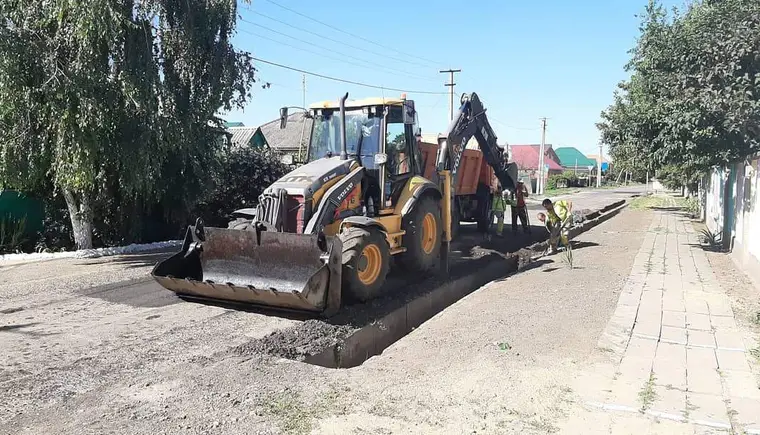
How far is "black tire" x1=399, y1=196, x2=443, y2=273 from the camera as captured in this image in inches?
355

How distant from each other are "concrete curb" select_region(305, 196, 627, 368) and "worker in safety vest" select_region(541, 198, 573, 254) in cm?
172

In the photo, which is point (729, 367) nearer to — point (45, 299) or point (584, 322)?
point (584, 322)

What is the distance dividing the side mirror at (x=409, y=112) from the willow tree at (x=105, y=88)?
5205 mm

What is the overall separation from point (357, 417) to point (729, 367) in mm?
3548

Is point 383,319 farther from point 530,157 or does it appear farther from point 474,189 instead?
point 530,157

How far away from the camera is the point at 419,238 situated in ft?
30.0

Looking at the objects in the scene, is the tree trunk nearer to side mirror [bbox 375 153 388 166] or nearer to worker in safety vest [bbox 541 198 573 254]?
side mirror [bbox 375 153 388 166]

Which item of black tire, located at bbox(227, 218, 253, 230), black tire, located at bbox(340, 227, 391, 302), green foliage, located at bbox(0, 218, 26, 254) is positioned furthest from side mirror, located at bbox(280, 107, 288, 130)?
green foliage, located at bbox(0, 218, 26, 254)

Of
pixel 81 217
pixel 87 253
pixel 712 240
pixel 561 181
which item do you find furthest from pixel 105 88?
pixel 561 181

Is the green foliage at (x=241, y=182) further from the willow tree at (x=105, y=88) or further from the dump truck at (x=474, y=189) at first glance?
the dump truck at (x=474, y=189)

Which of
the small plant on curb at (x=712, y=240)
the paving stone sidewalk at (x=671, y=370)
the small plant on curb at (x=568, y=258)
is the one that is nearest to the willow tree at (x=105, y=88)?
the small plant on curb at (x=568, y=258)

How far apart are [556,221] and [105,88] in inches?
367

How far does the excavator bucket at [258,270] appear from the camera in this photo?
666cm

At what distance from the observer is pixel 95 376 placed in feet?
17.0
